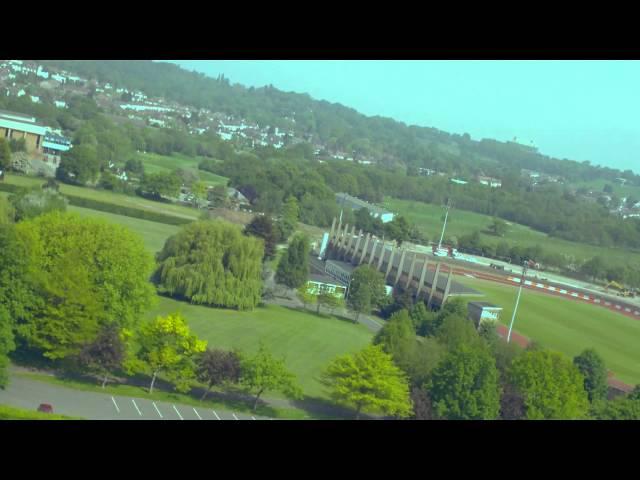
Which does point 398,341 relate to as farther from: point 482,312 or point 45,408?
point 45,408

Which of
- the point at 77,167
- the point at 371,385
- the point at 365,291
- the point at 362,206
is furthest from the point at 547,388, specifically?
the point at 362,206

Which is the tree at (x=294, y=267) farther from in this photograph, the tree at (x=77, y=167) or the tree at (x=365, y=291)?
the tree at (x=77, y=167)

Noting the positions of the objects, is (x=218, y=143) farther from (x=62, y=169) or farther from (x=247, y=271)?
(x=247, y=271)

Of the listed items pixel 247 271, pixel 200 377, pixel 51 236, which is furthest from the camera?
pixel 247 271

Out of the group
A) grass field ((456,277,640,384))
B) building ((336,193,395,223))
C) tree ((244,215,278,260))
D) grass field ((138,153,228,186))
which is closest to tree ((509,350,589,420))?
grass field ((456,277,640,384))

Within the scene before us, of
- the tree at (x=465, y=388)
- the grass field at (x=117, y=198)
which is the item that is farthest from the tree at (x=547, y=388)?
the grass field at (x=117, y=198)

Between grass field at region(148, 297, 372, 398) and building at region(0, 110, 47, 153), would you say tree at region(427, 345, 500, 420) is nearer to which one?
grass field at region(148, 297, 372, 398)

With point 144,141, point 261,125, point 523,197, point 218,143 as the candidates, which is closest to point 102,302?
point 144,141
